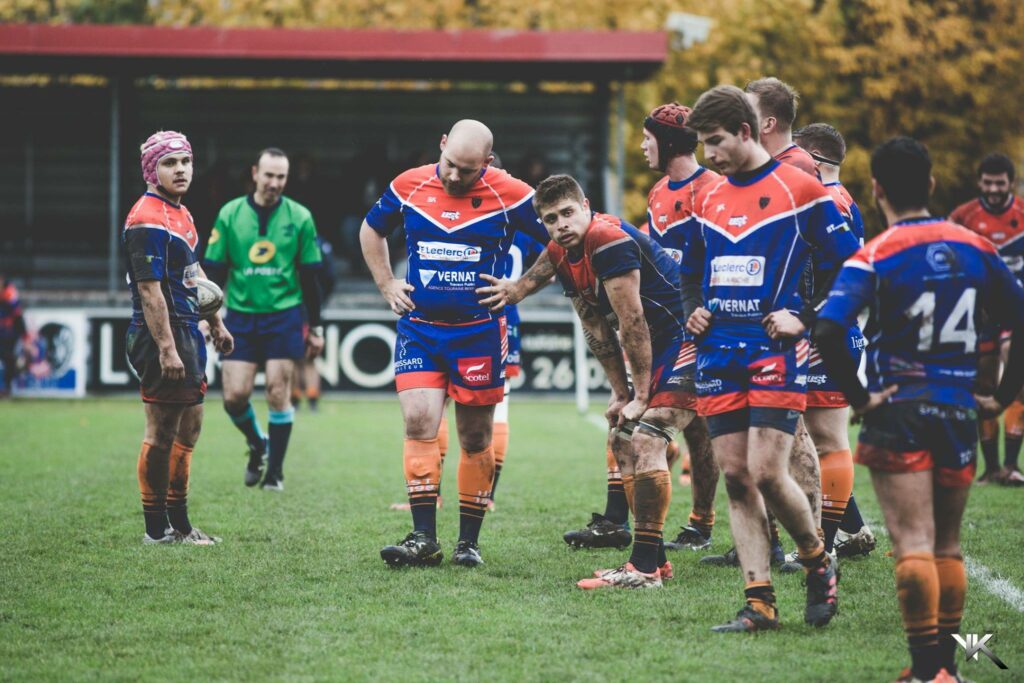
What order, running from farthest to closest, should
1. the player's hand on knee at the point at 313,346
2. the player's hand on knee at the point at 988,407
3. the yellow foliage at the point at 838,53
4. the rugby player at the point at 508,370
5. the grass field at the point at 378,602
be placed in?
the yellow foliage at the point at 838,53, the player's hand on knee at the point at 313,346, the rugby player at the point at 508,370, the grass field at the point at 378,602, the player's hand on knee at the point at 988,407

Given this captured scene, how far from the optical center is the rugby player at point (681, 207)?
6996 millimetres

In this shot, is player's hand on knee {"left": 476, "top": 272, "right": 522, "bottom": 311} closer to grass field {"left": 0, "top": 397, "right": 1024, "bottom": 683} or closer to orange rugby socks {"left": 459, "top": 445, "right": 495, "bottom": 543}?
orange rugby socks {"left": 459, "top": 445, "right": 495, "bottom": 543}

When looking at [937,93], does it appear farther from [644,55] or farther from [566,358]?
[566,358]

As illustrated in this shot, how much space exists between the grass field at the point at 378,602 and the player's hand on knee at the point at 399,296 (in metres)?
1.37

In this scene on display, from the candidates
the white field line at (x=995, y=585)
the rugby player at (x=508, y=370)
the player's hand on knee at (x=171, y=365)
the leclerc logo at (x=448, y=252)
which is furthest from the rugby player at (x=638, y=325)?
the player's hand on knee at (x=171, y=365)

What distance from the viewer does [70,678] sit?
180 inches

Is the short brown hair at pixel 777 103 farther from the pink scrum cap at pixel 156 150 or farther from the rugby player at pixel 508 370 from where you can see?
the pink scrum cap at pixel 156 150

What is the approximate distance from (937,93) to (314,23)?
14.5 meters

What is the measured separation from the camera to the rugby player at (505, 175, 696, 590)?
20.3 ft

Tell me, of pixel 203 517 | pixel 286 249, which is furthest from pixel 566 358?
pixel 203 517

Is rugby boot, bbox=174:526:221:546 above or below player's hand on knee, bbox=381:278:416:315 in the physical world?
below

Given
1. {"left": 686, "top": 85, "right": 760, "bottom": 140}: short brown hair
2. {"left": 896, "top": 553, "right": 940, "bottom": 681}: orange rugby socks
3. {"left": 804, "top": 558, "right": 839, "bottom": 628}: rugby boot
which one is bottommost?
{"left": 804, "top": 558, "right": 839, "bottom": 628}: rugby boot

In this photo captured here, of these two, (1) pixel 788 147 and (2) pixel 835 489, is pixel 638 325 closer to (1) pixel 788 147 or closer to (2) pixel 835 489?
(1) pixel 788 147

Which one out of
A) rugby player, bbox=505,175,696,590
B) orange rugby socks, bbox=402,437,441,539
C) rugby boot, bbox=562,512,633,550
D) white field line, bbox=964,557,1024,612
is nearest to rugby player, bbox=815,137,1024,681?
white field line, bbox=964,557,1024,612
